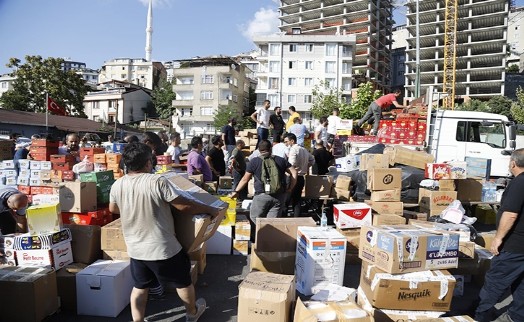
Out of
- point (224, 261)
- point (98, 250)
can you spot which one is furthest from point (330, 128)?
point (98, 250)

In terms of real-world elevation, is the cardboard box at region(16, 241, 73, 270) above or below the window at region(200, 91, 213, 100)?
below

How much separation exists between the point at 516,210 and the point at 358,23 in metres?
67.7

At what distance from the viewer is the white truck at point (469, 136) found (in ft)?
30.6

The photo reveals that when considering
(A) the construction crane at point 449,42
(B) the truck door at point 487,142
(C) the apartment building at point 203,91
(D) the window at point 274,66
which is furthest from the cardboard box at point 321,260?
(A) the construction crane at point 449,42

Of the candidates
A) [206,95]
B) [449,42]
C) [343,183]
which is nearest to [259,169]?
[343,183]

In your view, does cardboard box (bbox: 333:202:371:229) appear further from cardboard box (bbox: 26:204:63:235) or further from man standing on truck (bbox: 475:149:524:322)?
cardboard box (bbox: 26:204:63:235)

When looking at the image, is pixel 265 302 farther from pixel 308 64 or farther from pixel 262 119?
pixel 308 64

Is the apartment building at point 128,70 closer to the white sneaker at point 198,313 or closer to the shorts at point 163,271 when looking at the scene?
the white sneaker at point 198,313

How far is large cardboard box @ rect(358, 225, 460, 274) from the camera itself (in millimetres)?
3381

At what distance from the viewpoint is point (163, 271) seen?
3.05 meters

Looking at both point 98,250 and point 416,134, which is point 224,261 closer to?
point 98,250

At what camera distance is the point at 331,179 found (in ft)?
24.5

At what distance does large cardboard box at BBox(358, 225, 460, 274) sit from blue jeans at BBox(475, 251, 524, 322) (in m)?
0.35

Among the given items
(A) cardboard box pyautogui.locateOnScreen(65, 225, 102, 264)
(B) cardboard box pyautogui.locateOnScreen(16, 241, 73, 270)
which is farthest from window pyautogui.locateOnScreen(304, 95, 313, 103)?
(B) cardboard box pyautogui.locateOnScreen(16, 241, 73, 270)
